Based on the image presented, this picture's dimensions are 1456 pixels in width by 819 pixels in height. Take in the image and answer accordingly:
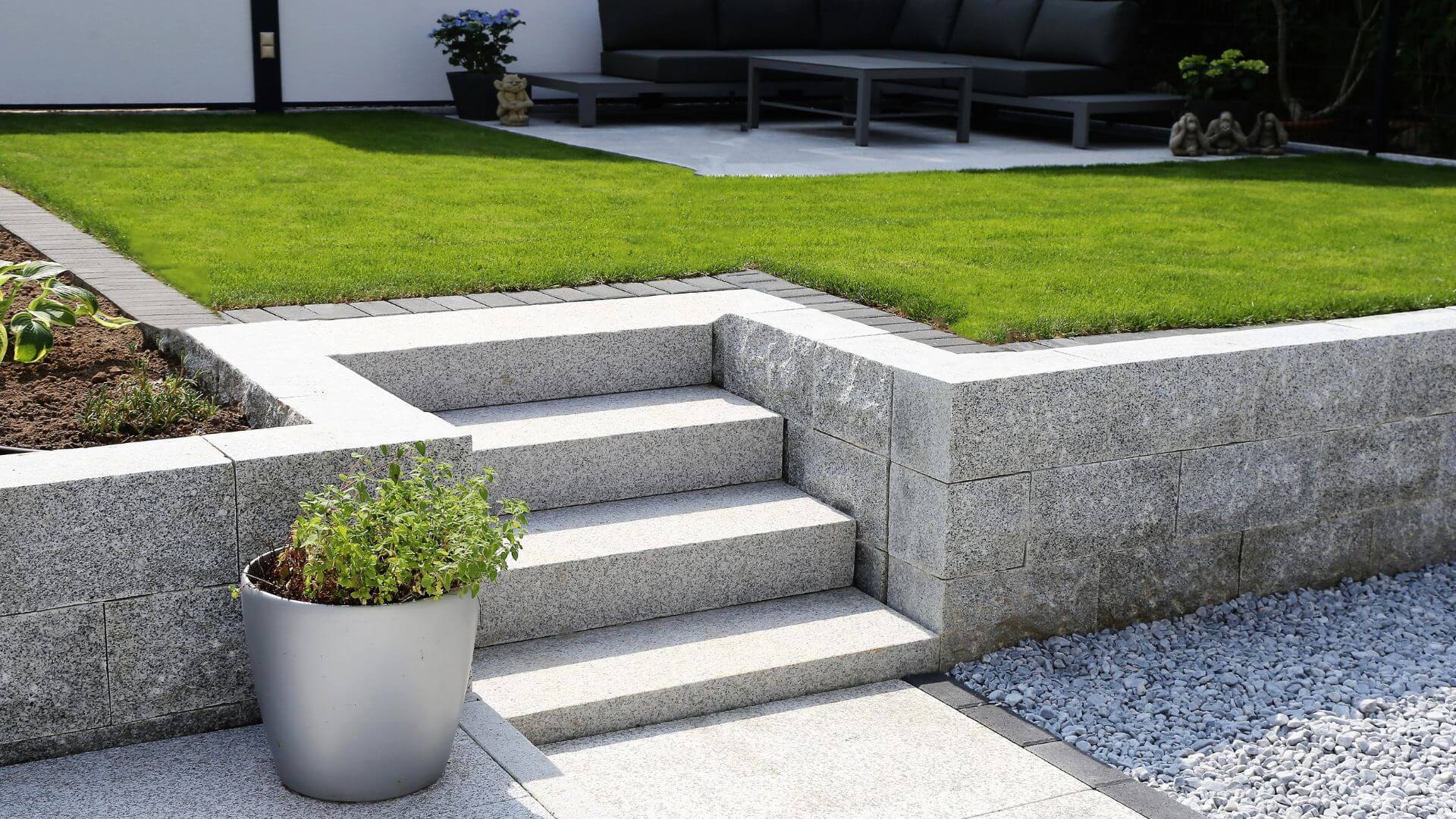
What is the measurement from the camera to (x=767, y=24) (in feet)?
47.5

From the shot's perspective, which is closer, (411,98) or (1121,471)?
(1121,471)

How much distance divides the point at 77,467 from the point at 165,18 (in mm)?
10974

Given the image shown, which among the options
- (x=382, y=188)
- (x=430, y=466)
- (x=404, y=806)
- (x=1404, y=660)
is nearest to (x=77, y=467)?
(x=430, y=466)

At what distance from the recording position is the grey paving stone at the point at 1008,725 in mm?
3994

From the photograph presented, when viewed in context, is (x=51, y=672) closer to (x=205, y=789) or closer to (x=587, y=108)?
(x=205, y=789)

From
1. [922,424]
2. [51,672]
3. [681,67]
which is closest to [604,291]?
[922,424]

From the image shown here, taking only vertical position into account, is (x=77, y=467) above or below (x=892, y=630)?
above

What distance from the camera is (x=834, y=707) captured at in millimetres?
4164

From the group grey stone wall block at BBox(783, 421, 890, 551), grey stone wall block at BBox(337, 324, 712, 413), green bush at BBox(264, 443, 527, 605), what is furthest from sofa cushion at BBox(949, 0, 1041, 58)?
green bush at BBox(264, 443, 527, 605)

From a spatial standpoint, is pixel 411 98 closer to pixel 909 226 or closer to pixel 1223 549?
pixel 909 226

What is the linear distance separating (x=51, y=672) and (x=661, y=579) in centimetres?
164

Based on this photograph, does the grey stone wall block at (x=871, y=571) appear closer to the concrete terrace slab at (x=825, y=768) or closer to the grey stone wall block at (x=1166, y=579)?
the concrete terrace slab at (x=825, y=768)

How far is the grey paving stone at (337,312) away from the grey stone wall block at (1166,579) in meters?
2.63

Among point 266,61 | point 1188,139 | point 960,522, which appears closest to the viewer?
point 960,522
